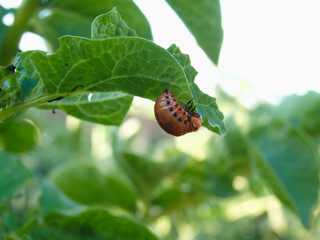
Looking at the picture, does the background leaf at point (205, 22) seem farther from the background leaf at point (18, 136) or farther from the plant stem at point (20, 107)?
the background leaf at point (18, 136)

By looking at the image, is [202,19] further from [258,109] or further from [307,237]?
[307,237]

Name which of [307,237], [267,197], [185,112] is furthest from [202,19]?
[307,237]

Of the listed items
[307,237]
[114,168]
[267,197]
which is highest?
[114,168]

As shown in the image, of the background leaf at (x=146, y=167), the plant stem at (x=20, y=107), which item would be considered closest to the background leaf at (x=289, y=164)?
the background leaf at (x=146, y=167)

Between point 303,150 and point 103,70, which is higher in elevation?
point 103,70

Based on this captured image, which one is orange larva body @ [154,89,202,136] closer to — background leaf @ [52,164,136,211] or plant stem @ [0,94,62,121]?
plant stem @ [0,94,62,121]
